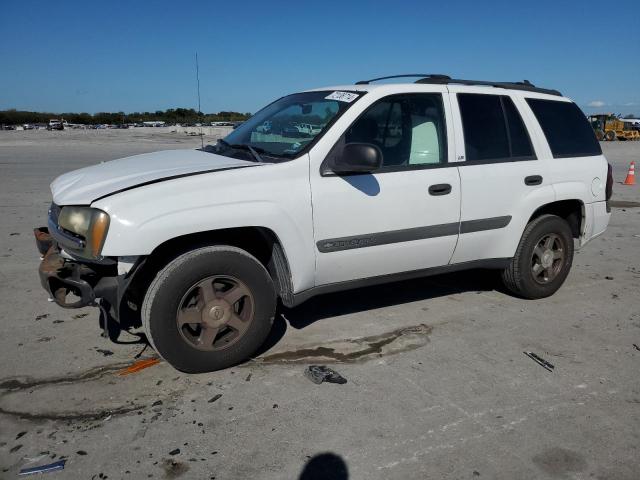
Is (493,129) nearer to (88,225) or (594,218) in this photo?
(594,218)

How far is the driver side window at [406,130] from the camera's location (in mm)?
3904

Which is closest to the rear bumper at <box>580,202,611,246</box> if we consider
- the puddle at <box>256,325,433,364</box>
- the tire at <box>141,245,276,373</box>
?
the puddle at <box>256,325,433,364</box>

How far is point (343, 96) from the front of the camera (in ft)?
13.2

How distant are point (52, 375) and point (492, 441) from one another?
105 inches

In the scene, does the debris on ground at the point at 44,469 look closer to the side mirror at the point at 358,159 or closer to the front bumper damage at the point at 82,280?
the front bumper damage at the point at 82,280

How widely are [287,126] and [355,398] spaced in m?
2.11

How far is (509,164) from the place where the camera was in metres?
4.44

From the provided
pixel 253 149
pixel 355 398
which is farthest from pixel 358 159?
pixel 355 398

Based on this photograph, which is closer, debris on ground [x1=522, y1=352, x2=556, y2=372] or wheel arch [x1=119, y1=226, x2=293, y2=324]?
wheel arch [x1=119, y1=226, x2=293, y2=324]

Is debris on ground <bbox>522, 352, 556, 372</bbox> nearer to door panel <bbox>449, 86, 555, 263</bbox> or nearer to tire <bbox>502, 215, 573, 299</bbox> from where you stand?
door panel <bbox>449, 86, 555, 263</bbox>

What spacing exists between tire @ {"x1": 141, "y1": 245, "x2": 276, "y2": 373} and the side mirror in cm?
85

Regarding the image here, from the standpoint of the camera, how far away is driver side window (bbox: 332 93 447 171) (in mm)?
3904

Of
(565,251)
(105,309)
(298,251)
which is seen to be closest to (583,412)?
(298,251)

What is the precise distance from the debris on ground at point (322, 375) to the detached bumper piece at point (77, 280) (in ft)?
4.31
